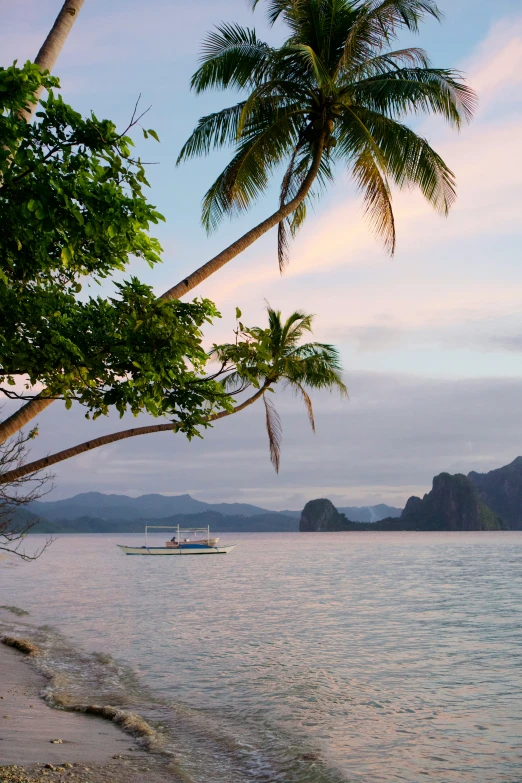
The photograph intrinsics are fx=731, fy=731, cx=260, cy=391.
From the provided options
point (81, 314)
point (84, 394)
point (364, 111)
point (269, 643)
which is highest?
point (364, 111)

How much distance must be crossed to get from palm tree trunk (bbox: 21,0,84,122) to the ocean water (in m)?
7.60

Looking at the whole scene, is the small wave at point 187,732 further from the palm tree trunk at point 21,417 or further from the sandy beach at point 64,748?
the palm tree trunk at point 21,417

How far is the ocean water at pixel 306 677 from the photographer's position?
9.54 m

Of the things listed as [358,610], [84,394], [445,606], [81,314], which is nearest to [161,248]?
[81,314]

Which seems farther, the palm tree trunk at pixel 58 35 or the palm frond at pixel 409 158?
the palm frond at pixel 409 158

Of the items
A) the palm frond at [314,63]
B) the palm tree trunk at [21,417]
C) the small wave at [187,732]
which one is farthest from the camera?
the palm frond at [314,63]

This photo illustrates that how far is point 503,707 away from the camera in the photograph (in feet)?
41.7

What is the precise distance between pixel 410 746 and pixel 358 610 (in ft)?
64.9

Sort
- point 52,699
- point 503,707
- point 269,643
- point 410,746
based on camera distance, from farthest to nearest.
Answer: point 269,643, point 503,707, point 52,699, point 410,746

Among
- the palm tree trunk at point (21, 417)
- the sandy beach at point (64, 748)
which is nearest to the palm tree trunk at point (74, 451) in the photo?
the palm tree trunk at point (21, 417)

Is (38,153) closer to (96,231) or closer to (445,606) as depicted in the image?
(96,231)

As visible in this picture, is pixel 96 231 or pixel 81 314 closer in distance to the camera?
pixel 96 231

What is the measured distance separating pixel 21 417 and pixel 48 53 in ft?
12.0

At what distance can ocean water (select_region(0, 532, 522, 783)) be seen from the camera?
9.54 m
